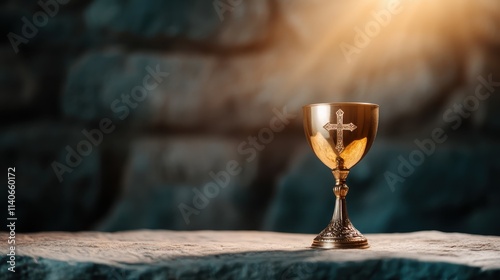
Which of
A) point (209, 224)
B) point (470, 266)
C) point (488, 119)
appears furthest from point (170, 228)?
point (470, 266)

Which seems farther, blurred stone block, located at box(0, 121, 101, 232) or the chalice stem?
blurred stone block, located at box(0, 121, 101, 232)

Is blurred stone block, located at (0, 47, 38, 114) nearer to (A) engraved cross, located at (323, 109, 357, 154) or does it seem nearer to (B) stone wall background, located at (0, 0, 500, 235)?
(B) stone wall background, located at (0, 0, 500, 235)

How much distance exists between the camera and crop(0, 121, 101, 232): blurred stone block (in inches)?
62.1

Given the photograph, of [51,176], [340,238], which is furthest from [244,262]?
[51,176]

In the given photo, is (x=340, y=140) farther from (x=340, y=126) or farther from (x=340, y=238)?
(x=340, y=238)

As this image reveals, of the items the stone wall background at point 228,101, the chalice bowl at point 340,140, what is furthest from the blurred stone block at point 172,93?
the chalice bowl at point 340,140

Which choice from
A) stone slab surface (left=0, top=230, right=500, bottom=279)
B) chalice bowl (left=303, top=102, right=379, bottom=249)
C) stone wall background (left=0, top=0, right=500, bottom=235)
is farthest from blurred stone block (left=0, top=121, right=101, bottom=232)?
chalice bowl (left=303, top=102, right=379, bottom=249)

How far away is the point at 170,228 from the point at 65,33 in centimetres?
50

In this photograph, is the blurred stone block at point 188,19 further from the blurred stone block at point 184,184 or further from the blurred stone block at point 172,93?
the blurred stone block at point 184,184

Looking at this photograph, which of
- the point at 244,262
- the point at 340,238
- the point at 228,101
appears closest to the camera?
the point at 244,262

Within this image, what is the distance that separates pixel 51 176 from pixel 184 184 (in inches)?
Answer: 11.7

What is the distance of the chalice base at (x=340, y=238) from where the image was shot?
992 millimetres

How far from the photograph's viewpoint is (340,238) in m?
1.00

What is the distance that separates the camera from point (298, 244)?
1.11m
